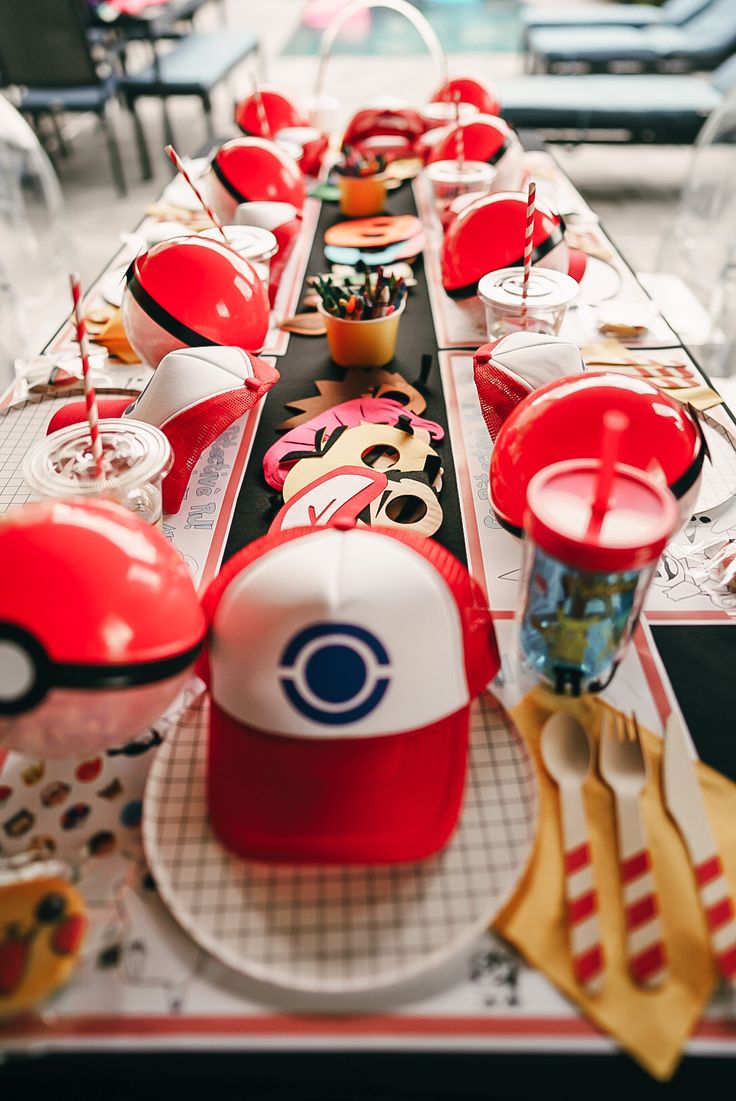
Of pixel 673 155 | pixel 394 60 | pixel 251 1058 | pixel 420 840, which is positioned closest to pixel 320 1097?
pixel 251 1058

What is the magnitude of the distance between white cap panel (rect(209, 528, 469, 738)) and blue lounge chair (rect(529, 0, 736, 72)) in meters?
4.32

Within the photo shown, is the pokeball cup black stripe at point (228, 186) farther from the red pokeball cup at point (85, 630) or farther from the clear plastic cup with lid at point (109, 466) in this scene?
the red pokeball cup at point (85, 630)

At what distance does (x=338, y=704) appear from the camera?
1.83 ft

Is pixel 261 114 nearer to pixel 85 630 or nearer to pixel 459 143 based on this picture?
pixel 459 143

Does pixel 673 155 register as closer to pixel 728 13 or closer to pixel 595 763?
pixel 728 13

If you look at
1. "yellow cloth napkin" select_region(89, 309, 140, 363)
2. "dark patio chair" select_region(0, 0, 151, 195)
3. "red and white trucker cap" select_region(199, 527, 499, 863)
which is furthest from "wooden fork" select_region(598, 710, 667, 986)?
"dark patio chair" select_region(0, 0, 151, 195)

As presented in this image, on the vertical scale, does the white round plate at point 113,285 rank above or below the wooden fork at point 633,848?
above

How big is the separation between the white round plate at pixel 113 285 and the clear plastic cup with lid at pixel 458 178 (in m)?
0.65

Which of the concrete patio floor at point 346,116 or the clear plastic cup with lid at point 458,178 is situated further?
the concrete patio floor at point 346,116

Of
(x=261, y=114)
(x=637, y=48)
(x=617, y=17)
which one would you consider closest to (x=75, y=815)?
(x=261, y=114)

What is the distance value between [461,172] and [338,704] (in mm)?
1407

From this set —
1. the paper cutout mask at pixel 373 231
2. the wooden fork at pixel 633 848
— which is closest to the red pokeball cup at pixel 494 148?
the paper cutout mask at pixel 373 231

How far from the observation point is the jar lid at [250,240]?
4.13ft

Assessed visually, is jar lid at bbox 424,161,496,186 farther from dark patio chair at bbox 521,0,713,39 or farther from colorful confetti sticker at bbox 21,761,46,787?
dark patio chair at bbox 521,0,713,39
